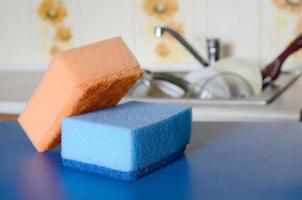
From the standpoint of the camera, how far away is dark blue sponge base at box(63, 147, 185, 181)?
2.11 feet

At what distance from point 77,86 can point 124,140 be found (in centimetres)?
9

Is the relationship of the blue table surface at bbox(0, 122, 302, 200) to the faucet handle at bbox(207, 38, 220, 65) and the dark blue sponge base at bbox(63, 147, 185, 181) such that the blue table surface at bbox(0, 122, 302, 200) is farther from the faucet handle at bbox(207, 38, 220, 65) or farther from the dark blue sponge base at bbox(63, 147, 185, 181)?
the faucet handle at bbox(207, 38, 220, 65)

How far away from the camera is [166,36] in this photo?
1.88 meters

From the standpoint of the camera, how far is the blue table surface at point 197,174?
23.5 inches

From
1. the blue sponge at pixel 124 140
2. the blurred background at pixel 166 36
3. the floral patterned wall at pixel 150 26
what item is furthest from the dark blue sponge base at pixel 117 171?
the floral patterned wall at pixel 150 26

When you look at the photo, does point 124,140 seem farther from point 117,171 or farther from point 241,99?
point 241,99

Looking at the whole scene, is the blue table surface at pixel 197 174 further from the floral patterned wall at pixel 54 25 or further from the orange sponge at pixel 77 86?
the floral patterned wall at pixel 54 25

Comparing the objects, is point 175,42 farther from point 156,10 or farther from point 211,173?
point 211,173

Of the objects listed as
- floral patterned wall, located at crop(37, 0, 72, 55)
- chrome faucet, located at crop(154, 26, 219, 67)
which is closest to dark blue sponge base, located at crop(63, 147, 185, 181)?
chrome faucet, located at crop(154, 26, 219, 67)

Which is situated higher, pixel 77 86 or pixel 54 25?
pixel 77 86

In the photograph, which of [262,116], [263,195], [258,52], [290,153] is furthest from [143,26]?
[263,195]

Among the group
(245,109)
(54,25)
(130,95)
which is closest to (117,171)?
(245,109)

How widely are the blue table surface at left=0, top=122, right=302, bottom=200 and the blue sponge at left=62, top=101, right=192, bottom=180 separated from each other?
1 cm

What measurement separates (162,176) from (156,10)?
1272mm
